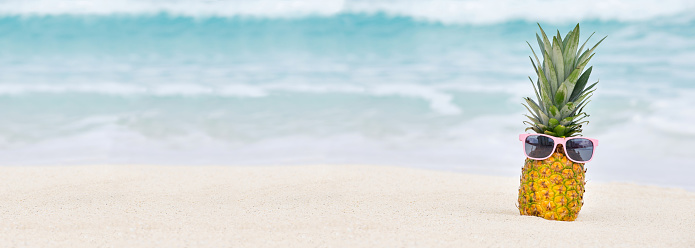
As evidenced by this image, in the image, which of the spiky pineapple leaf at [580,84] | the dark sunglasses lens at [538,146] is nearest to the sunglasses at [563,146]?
the dark sunglasses lens at [538,146]

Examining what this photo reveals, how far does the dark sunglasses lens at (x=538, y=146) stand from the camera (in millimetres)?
5627

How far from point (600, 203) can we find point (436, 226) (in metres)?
3.67

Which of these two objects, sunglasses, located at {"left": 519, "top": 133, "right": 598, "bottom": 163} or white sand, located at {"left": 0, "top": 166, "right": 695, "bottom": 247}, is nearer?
white sand, located at {"left": 0, "top": 166, "right": 695, "bottom": 247}

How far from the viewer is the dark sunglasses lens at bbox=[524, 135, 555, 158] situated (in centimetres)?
563

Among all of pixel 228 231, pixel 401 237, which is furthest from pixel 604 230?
pixel 228 231

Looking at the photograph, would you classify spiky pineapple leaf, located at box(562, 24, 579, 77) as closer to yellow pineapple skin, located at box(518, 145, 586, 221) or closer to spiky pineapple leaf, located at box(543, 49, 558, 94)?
spiky pineapple leaf, located at box(543, 49, 558, 94)

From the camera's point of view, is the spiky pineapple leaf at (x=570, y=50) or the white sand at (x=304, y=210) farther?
the spiky pineapple leaf at (x=570, y=50)

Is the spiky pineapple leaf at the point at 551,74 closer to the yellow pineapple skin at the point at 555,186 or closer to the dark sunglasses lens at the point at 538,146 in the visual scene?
the dark sunglasses lens at the point at 538,146

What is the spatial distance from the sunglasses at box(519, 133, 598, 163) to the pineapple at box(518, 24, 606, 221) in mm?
61

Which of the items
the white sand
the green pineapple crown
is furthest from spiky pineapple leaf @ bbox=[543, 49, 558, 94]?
the white sand

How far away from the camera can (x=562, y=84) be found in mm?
5500

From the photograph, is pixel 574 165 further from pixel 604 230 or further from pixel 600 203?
pixel 600 203

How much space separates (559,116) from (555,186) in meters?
0.70

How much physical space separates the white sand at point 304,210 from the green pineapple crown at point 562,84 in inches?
38.7
